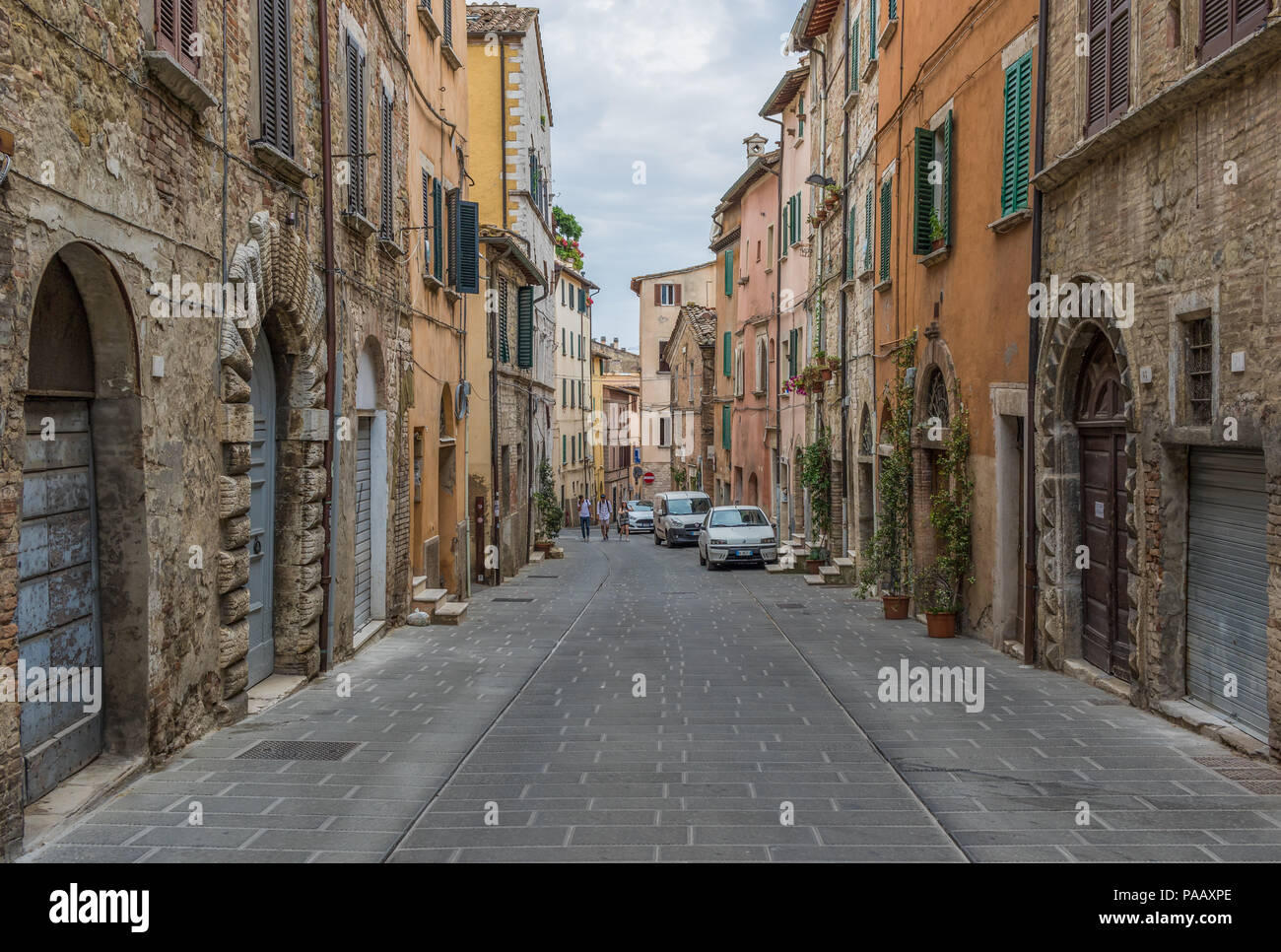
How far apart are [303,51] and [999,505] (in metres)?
8.27

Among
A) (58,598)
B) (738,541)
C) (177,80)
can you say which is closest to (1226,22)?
(177,80)

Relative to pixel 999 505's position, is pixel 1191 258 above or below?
above

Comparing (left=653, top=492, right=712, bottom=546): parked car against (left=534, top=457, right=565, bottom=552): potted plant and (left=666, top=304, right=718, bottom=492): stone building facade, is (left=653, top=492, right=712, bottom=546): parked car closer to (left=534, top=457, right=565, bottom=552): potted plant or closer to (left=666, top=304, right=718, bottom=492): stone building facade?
(left=534, top=457, right=565, bottom=552): potted plant

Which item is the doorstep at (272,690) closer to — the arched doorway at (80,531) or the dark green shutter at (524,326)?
the arched doorway at (80,531)

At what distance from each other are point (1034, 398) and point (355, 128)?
7.37 metres

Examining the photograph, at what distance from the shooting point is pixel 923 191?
50.1 feet

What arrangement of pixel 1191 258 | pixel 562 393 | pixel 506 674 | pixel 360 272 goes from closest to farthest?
1. pixel 1191 258
2. pixel 506 674
3. pixel 360 272
4. pixel 562 393

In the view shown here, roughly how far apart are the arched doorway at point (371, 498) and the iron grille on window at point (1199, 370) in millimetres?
8314

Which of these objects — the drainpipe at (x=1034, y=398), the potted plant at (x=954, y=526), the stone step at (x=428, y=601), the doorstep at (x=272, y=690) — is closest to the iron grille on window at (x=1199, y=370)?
the drainpipe at (x=1034, y=398)

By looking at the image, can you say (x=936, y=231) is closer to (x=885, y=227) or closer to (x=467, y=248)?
(x=885, y=227)

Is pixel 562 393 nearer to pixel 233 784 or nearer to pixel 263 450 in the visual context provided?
pixel 263 450

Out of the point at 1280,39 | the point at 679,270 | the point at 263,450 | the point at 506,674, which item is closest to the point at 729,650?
the point at 506,674

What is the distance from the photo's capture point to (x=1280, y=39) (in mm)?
6715

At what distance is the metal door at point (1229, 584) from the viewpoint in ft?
24.6
